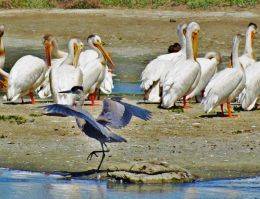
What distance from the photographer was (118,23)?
3173cm

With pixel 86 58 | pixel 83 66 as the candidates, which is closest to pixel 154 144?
pixel 83 66

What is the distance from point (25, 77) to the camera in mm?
16578

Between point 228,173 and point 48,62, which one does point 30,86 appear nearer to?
point 48,62

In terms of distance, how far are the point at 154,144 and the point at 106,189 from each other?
8.95ft

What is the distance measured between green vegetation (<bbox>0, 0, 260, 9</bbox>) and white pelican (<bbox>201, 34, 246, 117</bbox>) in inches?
739

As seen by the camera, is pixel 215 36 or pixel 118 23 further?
pixel 118 23

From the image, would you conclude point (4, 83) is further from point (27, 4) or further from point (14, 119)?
point (27, 4)

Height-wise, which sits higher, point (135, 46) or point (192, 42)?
point (192, 42)

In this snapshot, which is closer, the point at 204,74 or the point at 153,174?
the point at 153,174

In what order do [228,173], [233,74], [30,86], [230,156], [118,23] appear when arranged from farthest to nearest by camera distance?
[118,23] < [30,86] < [233,74] < [230,156] < [228,173]

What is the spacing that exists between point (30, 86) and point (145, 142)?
410 cm

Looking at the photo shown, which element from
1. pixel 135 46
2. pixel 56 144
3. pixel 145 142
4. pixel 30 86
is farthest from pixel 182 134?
pixel 135 46

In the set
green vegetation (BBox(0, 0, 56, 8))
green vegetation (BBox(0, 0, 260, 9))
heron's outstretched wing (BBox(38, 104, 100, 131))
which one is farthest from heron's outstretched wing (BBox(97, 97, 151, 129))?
green vegetation (BBox(0, 0, 56, 8))

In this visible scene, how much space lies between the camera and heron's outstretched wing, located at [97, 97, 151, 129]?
36.5 ft
